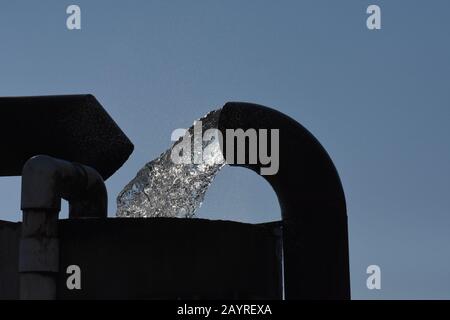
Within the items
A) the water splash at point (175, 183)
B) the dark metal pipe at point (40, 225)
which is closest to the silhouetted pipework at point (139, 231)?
the dark metal pipe at point (40, 225)

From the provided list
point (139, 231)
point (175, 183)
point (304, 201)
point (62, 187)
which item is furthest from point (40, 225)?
point (304, 201)

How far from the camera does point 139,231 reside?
38.0 ft

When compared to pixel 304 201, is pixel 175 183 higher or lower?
higher

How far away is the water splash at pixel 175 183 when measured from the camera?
13.1 m

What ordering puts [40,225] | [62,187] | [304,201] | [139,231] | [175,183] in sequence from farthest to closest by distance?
[175,183], [304,201], [62,187], [40,225], [139,231]

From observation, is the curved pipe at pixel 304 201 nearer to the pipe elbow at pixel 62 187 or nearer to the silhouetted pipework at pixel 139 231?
the silhouetted pipework at pixel 139 231

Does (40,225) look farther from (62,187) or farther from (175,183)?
(175,183)

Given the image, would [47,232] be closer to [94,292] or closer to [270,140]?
[94,292]

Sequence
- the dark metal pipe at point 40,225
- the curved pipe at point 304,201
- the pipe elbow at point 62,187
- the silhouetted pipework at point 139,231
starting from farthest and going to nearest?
the curved pipe at point 304,201 < the pipe elbow at point 62,187 < the dark metal pipe at point 40,225 < the silhouetted pipework at point 139,231

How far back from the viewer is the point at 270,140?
1270cm

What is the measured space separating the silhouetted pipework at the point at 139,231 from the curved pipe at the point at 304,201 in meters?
0.01

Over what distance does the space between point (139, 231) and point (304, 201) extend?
88.9 inches
